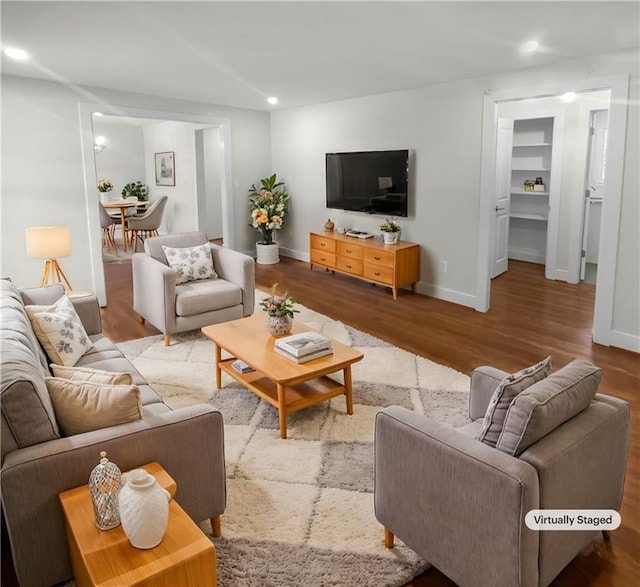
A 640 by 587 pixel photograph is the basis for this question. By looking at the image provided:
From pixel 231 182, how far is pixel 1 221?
3.15 m

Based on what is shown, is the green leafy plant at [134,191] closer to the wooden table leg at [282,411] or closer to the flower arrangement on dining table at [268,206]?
the flower arrangement on dining table at [268,206]

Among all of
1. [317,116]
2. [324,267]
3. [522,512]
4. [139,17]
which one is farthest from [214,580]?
[317,116]

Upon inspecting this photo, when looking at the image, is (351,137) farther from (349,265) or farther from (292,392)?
(292,392)

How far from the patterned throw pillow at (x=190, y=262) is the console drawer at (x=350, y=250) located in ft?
6.39

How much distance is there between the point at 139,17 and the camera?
308cm

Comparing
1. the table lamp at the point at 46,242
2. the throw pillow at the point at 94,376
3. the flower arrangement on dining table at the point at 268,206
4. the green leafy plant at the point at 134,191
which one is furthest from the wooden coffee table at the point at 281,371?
the green leafy plant at the point at 134,191

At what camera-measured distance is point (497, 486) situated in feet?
5.26

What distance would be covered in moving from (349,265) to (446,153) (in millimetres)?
1735

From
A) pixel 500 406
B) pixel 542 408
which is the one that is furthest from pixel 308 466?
pixel 542 408

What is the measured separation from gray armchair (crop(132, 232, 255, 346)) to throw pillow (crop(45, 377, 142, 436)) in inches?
94.8

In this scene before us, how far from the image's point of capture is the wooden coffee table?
2994 millimetres

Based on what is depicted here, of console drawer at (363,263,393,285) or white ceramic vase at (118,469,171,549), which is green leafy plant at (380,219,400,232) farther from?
white ceramic vase at (118,469,171,549)

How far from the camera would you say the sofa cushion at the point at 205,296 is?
446cm

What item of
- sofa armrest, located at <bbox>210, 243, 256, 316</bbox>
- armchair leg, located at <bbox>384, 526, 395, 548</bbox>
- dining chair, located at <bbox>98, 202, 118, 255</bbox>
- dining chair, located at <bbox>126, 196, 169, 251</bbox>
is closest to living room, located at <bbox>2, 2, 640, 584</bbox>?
sofa armrest, located at <bbox>210, 243, 256, 316</bbox>
